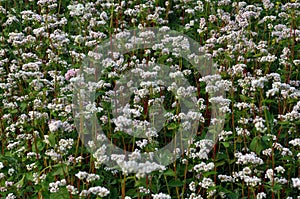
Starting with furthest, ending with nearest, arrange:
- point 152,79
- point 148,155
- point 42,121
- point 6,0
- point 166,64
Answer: point 6,0
point 166,64
point 152,79
point 42,121
point 148,155

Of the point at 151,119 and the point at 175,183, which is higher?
the point at 151,119

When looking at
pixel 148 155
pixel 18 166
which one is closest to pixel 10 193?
pixel 18 166

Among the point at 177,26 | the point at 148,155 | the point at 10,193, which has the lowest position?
the point at 10,193

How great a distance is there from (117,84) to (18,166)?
154cm

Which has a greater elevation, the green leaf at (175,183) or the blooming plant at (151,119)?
the blooming plant at (151,119)

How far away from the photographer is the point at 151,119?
4.93 metres

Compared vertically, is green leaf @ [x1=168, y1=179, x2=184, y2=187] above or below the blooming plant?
below

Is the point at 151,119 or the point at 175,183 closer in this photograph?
the point at 175,183

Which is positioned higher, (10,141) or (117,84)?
(117,84)

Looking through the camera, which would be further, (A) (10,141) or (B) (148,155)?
(A) (10,141)

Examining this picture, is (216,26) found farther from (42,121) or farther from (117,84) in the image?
(42,121)

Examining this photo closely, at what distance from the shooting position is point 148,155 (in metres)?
4.23

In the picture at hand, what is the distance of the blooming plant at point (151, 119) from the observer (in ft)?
13.5

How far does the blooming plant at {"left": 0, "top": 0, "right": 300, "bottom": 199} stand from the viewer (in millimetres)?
4109
